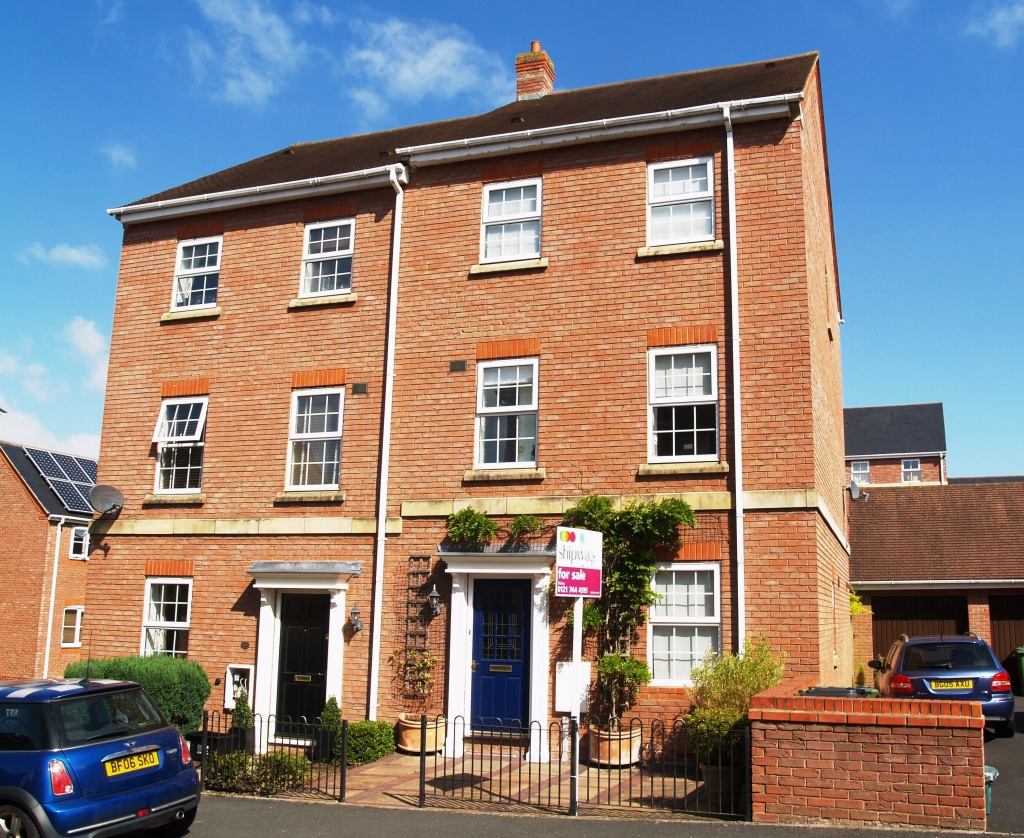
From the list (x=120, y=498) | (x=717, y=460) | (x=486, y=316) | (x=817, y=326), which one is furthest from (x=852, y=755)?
(x=120, y=498)

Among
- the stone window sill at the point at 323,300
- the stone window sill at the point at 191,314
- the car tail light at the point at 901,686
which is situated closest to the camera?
the car tail light at the point at 901,686

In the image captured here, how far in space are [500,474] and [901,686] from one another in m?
6.67

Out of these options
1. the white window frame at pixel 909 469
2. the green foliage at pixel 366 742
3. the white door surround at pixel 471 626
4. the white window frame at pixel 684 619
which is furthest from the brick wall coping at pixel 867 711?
the white window frame at pixel 909 469

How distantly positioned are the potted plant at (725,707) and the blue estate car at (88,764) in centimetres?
519

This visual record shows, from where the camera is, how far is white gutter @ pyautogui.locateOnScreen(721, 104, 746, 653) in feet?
39.9

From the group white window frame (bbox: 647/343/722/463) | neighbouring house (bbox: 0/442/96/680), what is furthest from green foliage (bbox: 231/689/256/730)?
neighbouring house (bbox: 0/442/96/680)

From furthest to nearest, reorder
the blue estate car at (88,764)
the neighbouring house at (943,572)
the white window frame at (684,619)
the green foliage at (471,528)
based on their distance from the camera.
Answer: the neighbouring house at (943,572), the green foliage at (471,528), the white window frame at (684,619), the blue estate car at (88,764)

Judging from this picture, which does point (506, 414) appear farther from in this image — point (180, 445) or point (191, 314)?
point (191, 314)

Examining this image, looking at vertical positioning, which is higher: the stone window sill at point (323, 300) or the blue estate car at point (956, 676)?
the stone window sill at point (323, 300)

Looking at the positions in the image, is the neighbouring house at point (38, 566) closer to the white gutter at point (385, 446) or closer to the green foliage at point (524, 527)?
the white gutter at point (385, 446)

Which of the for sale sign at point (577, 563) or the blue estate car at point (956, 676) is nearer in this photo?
the for sale sign at point (577, 563)

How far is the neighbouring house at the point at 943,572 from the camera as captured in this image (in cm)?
2350

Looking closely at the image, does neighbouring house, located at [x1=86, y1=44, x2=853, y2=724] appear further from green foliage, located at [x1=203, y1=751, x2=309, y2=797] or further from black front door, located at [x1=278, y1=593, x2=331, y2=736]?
green foliage, located at [x1=203, y1=751, x2=309, y2=797]

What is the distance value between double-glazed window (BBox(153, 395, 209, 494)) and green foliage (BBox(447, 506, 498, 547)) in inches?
195
